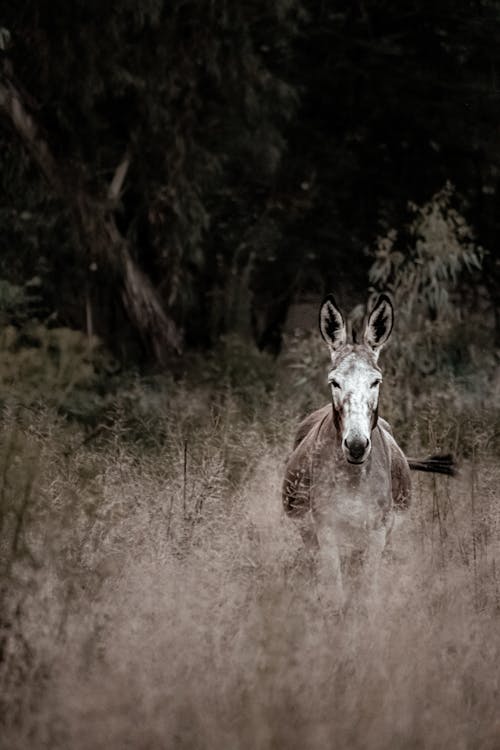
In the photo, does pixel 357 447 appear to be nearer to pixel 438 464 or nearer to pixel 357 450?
pixel 357 450

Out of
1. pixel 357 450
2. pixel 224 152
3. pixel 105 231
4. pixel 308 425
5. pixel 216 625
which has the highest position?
pixel 224 152

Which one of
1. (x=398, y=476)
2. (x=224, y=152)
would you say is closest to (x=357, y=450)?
(x=398, y=476)

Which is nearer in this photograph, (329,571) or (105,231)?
(329,571)

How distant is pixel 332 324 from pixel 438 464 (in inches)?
43.7

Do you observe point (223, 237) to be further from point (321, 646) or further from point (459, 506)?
point (321, 646)

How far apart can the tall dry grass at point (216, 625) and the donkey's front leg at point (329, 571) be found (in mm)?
70

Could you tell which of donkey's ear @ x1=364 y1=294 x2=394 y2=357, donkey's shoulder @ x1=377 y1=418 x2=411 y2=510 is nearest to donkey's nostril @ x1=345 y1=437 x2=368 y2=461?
donkey's ear @ x1=364 y1=294 x2=394 y2=357

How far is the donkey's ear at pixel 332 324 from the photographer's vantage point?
6.80 m

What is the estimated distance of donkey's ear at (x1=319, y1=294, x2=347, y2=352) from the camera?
22.3 feet

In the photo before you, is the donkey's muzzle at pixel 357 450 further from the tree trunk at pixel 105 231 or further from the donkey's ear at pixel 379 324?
the tree trunk at pixel 105 231

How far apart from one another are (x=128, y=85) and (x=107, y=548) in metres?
11.5

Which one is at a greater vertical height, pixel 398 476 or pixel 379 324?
pixel 379 324

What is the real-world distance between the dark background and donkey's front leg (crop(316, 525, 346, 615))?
805 cm

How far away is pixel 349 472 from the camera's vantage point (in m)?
6.52
